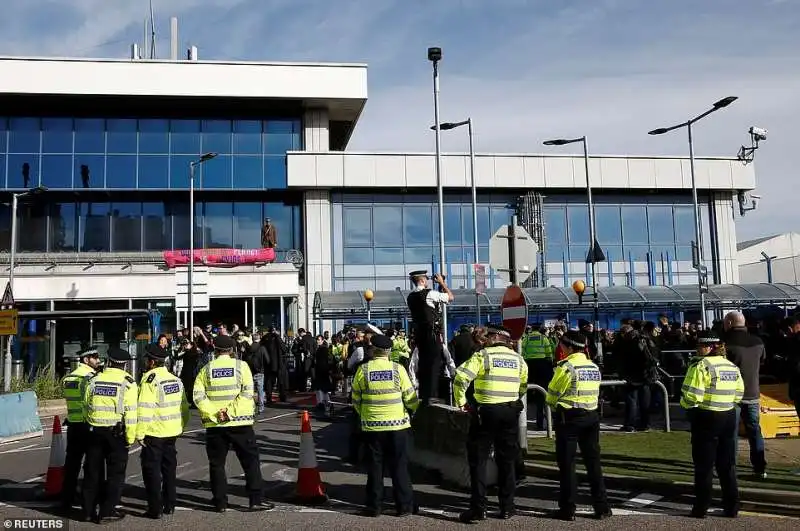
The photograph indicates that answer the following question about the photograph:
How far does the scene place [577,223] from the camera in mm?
39906

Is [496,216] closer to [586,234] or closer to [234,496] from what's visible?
[586,234]

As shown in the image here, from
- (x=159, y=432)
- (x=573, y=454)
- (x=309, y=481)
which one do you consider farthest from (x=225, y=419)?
(x=573, y=454)

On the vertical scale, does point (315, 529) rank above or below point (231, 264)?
below

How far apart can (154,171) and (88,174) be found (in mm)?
3031

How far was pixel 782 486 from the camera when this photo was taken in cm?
852

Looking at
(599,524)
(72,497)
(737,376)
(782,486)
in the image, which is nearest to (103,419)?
(72,497)

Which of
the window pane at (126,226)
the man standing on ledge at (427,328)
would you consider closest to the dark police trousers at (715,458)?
the man standing on ledge at (427,328)

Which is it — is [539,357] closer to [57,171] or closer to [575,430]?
[575,430]

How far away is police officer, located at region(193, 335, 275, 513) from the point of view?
835cm

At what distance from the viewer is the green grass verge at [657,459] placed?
9.00 m

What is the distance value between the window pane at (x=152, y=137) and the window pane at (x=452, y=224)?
13.8 meters

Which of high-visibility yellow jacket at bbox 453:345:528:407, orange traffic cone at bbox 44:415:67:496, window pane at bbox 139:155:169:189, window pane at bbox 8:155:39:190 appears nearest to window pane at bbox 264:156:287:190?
window pane at bbox 139:155:169:189

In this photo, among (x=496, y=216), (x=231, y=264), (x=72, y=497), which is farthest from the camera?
(x=496, y=216)

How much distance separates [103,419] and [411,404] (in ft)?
10.4
